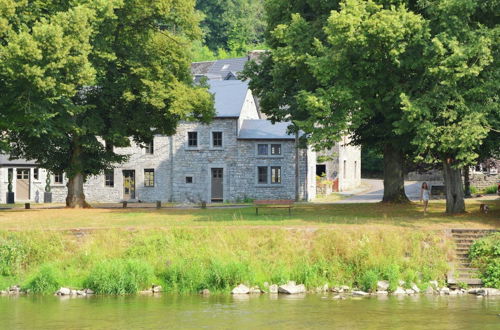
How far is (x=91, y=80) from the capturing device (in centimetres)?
3788

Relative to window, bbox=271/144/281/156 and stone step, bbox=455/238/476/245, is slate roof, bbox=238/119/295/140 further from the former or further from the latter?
stone step, bbox=455/238/476/245

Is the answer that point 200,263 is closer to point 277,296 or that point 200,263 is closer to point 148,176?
point 277,296

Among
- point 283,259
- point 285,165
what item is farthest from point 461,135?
point 285,165

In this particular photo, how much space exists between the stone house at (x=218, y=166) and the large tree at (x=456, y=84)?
911 inches

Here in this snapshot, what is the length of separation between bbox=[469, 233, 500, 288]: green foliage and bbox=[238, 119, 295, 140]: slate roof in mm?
29294

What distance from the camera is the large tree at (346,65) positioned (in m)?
33.0

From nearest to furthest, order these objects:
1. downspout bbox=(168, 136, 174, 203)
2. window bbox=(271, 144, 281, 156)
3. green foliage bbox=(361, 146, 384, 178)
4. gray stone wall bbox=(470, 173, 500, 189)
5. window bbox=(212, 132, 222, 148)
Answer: window bbox=(271, 144, 281, 156), window bbox=(212, 132, 222, 148), downspout bbox=(168, 136, 174, 203), gray stone wall bbox=(470, 173, 500, 189), green foliage bbox=(361, 146, 384, 178)

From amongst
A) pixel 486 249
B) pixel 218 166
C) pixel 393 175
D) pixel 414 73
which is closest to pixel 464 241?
pixel 486 249

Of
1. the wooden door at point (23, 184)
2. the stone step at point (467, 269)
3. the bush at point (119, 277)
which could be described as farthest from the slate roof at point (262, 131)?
the bush at point (119, 277)

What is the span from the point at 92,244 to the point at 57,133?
1180cm

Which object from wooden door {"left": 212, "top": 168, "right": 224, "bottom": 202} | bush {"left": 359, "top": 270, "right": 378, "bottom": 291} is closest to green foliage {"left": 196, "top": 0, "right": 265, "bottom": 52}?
wooden door {"left": 212, "top": 168, "right": 224, "bottom": 202}

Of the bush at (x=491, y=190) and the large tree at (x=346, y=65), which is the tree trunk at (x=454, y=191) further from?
the bush at (x=491, y=190)

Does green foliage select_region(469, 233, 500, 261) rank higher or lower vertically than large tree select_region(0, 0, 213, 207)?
lower

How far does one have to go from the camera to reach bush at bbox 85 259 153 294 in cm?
2703
